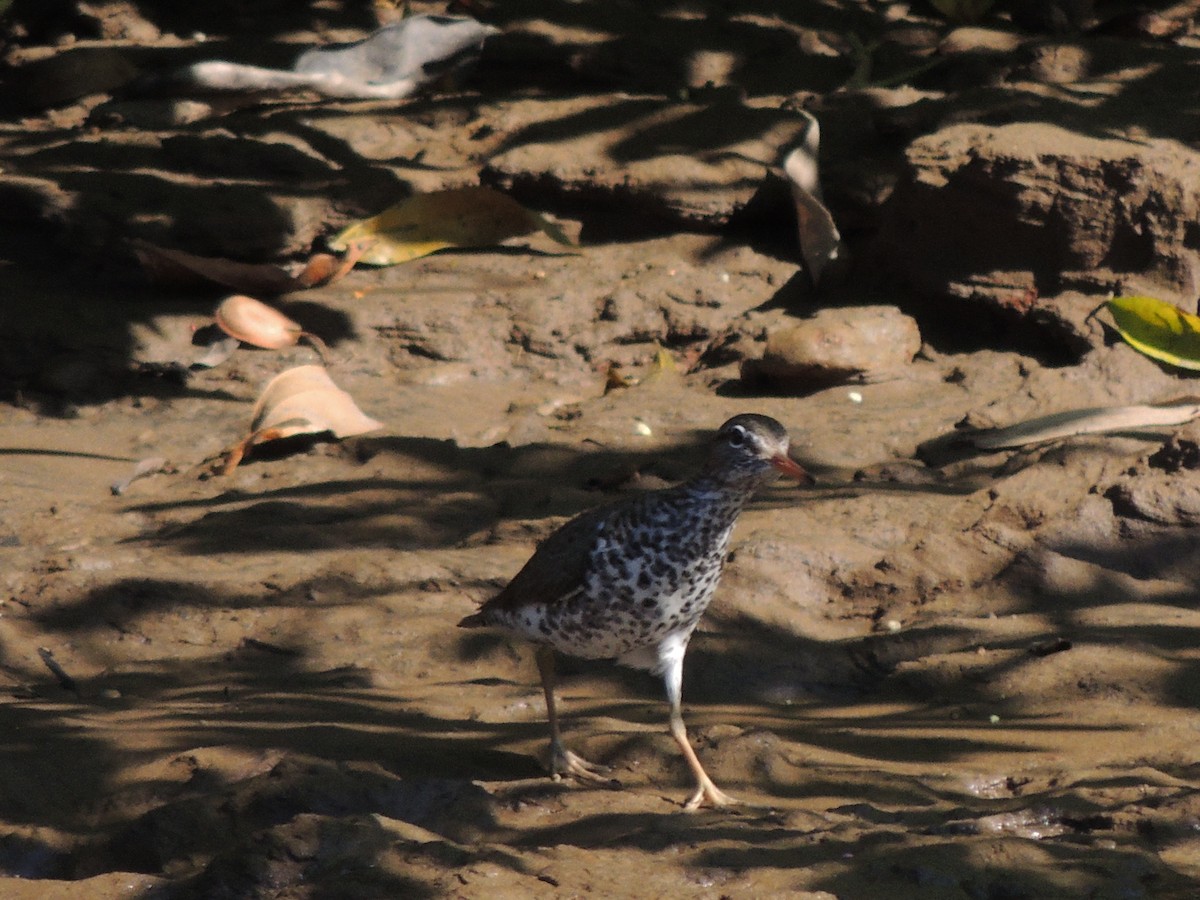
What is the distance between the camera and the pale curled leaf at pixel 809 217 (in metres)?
9.00

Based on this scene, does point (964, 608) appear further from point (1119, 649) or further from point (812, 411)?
point (812, 411)

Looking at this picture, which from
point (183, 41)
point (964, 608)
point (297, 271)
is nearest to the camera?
point (964, 608)

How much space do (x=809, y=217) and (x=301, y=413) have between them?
10.5 feet

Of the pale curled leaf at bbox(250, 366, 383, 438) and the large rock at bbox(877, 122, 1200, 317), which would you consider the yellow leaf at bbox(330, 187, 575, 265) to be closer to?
the pale curled leaf at bbox(250, 366, 383, 438)

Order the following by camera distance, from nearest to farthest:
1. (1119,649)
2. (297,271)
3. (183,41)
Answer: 1. (1119,649)
2. (297,271)
3. (183,41)

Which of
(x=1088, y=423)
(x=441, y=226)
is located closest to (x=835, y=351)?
(x=1088, y=423)

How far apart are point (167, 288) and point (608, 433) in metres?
3.35

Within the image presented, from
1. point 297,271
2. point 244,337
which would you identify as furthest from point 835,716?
point 297,271

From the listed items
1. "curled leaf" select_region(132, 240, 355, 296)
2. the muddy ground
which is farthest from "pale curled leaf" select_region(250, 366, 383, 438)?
"curled leaf" select_region(132, 240, 355, 296)

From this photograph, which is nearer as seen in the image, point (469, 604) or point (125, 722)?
point (125, 722)

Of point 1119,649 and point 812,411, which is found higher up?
point 1119,649

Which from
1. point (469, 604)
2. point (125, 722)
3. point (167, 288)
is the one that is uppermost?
point (125, 722)

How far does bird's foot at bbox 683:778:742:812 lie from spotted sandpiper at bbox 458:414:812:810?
55mm

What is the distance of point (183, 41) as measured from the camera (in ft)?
38.7
